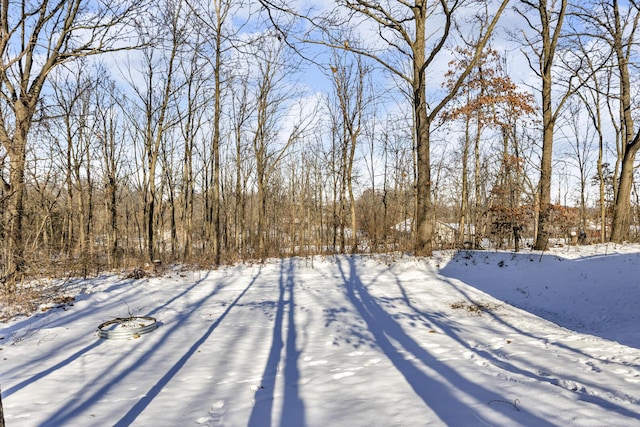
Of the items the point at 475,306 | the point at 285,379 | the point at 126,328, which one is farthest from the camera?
the point at 475,306

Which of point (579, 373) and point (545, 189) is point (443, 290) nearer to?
point (579, 373)

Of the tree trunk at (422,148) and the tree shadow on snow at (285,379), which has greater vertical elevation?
the tree trunk at (422,148)

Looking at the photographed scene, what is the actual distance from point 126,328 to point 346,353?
10.6ft

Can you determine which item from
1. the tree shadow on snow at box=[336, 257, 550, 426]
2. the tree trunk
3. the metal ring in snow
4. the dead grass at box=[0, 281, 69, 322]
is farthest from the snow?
the tree trunk

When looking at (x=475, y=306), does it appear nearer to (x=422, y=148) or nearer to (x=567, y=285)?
(x=567, y=285)

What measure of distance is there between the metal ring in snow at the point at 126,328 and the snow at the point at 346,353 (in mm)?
122

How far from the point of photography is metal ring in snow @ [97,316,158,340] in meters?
5.37

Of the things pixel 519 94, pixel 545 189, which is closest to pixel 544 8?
pixel 519 94

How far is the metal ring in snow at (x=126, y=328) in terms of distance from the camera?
17.6 ft

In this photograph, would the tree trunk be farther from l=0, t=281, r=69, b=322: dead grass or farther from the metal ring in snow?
l=0, t=281, r=69, b=322: dead grass

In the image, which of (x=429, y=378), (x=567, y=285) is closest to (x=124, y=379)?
(x=429, y=378)

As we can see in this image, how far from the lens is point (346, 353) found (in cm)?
476

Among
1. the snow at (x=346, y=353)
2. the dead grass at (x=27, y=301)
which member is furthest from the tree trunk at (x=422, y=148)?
the dead grass at (x=27, y=301)

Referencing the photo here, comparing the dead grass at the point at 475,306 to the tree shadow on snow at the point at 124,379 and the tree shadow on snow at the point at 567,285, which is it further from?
the tree shadow on snow at the point at 124,379
